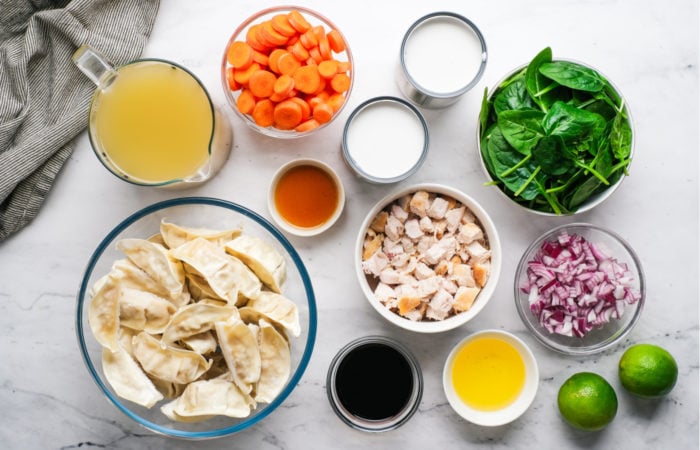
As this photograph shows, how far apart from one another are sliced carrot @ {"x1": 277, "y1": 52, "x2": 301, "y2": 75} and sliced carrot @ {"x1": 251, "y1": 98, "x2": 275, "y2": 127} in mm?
86

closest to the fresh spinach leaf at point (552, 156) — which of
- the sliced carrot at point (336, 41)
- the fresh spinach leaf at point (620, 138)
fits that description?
the fresh spinach leaf at point (620, 138)

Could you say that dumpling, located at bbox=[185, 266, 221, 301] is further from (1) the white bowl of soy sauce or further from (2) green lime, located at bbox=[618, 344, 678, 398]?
(2) green lime, located at bbox=[618, 344, 678, 398]

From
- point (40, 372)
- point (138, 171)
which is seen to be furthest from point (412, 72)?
point (40, 372)

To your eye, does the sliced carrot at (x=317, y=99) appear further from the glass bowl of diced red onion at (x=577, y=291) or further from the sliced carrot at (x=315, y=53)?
the glass bowl of diced red onion at (x=577, y=291)

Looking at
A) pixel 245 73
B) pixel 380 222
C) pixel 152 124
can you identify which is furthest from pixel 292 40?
pixel 380 222

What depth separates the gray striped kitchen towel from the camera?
1714 mm

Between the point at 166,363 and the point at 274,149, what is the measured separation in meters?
0.67

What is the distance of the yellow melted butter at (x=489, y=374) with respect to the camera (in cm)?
176

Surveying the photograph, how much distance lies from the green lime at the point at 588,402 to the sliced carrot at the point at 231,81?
1.21 metres

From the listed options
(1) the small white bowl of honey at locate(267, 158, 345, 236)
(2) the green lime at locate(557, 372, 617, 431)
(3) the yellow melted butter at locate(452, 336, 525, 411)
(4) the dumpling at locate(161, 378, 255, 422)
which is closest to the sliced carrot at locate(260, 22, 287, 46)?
(1) the small white bowl of honey at locate(267, 158, 345, 236)

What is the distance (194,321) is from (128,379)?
0.68 feet

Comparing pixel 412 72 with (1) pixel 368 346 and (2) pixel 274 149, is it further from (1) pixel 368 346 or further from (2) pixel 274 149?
(1) pixel 368 346

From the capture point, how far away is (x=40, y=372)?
71.0 inches

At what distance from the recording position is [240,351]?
1.48m
